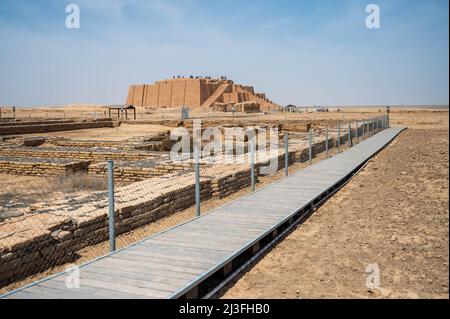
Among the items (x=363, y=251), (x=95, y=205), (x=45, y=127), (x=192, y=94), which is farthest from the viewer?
(x=192, y=94)

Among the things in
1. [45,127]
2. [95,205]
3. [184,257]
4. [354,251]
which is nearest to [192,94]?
[45,127]

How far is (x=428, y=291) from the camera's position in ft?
14.3

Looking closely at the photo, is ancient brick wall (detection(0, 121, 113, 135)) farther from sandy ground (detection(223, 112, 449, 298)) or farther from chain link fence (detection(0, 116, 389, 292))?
sandy ground (detection(223, 112, 449, 298))

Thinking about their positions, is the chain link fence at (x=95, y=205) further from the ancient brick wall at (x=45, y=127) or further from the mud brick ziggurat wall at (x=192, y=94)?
the mud brick ziggurat wall at (x=192, y=94)

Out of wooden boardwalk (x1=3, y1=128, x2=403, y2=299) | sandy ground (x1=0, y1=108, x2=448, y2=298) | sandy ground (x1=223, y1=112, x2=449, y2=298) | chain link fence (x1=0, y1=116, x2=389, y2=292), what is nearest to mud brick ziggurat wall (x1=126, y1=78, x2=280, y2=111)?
chain link fence (x1=0, y1=116, x2=389, y2=292)

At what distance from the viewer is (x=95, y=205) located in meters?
6.94

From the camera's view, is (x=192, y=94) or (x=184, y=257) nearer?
(x=184, y=257)

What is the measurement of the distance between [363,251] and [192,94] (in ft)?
311

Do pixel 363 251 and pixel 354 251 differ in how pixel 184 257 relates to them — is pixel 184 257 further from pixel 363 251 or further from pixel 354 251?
pixel 363 251

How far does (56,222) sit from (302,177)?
6286 mm

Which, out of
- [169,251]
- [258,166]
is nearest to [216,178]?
[258,166]

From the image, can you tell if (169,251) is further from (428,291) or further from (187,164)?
(187,164)

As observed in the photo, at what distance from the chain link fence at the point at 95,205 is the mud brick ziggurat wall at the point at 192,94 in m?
79.8

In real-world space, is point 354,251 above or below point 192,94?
below
